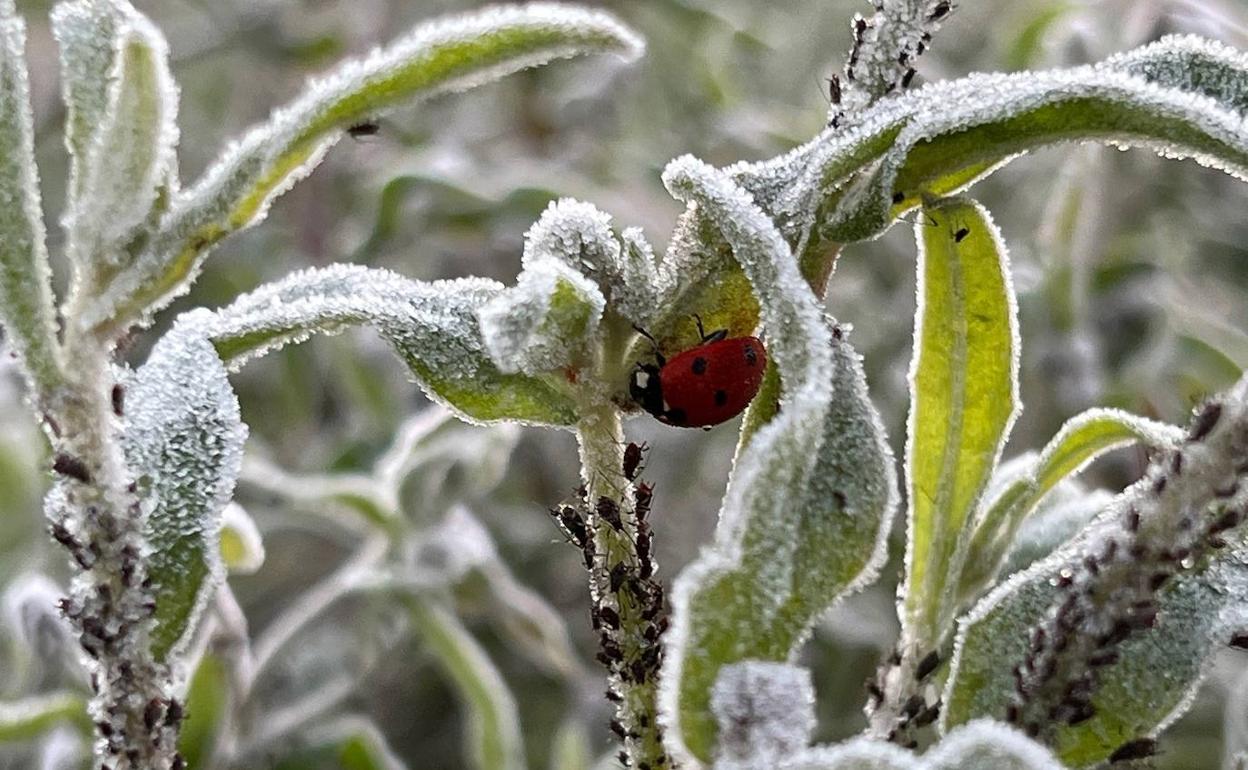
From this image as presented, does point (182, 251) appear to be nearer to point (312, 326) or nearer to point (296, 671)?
point (312, 326)

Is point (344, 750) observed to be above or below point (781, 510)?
above

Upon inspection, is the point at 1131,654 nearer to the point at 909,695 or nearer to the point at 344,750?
the point at 909,695

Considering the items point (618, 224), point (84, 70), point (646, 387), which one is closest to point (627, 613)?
point (646, 387)

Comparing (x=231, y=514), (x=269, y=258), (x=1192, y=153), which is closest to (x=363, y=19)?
(x=269, y=258)

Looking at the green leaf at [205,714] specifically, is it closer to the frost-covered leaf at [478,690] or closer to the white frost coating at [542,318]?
the frost-covered leaf at [478,690]

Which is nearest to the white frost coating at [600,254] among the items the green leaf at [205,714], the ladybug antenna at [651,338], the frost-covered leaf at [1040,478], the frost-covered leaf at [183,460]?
the ladybug antenna at [651,338]

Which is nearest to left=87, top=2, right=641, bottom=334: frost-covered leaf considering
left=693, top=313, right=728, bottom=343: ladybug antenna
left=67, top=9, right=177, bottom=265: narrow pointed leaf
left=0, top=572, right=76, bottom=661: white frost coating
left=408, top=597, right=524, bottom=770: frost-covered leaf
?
left=67, top=9, right=177, bottom=265: narrow pointed leaf

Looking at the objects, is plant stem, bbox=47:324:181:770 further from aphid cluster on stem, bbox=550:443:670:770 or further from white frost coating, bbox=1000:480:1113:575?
white frost coating, bbox=1000:480:1113:575
